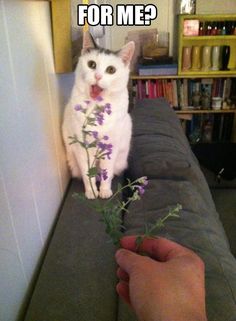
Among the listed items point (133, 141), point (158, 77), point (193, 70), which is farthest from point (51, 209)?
point (193, 70)

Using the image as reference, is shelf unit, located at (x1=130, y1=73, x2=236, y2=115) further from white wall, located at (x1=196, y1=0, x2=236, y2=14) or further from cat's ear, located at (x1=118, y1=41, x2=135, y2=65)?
cat's ear, located at (x1=118, y1=41, x2=135, y2=65)

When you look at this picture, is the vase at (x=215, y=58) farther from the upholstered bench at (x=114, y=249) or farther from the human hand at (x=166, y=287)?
the human hand at (x=166, y=287)

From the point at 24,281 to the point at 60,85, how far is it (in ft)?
2.07

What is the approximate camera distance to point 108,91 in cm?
89

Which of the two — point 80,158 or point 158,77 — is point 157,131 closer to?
point 80,158

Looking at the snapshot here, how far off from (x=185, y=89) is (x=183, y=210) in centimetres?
206

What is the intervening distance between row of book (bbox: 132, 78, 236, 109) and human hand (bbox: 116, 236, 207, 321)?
7.54 ft

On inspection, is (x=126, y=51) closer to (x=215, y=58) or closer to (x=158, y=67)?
(x=158, y=67)

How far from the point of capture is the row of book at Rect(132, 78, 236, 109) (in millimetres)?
2586

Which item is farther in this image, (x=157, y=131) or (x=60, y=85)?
(x=157, y=131)

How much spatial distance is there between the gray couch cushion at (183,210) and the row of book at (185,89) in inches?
51.4

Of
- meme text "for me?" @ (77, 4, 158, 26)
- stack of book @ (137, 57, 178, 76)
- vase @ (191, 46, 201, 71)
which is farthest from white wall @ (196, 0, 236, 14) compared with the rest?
meme text "for me?" @ (77, 4, 158, 26)

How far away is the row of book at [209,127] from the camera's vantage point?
2707 millimetres

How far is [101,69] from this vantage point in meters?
0.89
